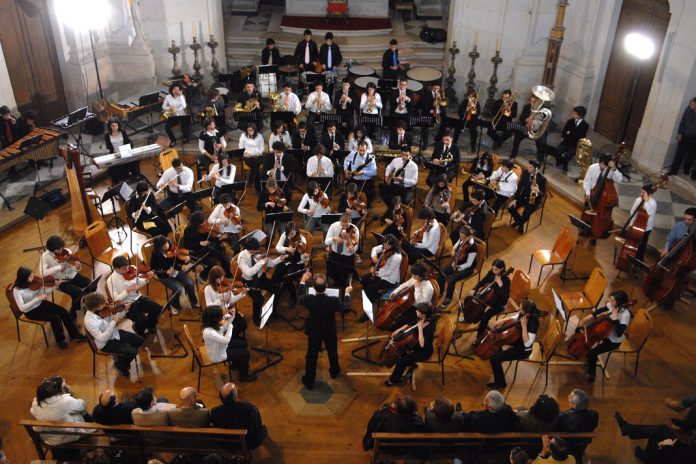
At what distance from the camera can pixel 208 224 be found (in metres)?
8.36

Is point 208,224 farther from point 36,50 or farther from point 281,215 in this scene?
point 36,50

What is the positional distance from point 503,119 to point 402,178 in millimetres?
2998

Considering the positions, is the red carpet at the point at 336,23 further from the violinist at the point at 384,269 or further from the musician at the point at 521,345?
the musician at the point at 521,345

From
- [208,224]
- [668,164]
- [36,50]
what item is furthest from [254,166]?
[668,164]

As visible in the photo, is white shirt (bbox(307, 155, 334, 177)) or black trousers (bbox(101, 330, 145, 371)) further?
white shirt (bbox(307, 155, 334, 177))

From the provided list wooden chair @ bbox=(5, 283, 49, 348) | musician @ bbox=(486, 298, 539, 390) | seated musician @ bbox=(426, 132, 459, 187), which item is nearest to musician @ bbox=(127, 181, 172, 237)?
wooden chair @ bbox=(5, 283, 49, 348)

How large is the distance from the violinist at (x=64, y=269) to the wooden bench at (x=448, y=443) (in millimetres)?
4230

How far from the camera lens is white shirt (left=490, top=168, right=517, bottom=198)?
9.77m

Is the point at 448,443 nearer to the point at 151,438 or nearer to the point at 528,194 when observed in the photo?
the point at 151,438

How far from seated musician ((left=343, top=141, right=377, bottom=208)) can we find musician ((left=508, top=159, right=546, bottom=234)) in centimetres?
219

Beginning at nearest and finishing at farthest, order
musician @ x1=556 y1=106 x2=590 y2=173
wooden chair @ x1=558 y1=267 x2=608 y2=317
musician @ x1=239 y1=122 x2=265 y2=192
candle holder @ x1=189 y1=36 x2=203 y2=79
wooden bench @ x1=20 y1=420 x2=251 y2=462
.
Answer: wooden bench @ x1=20 y1=420 x2=251 y2=462, wooden chair @ x1=558 y1=267 x2=608 y2=317, musician @ x1=239 y1=122 x2=265 y2=192, musician @ x1=556 y1=106 x2=590 y2=173, candle holder @ x1=189 y1=36 x2=203 y2=79

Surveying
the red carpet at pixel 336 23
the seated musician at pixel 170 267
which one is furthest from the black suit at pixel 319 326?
the red carpet at pixel 336 23

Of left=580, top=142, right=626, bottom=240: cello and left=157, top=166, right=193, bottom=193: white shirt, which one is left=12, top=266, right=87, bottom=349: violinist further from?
left=580, top=142, right=626, bottom=240: cello

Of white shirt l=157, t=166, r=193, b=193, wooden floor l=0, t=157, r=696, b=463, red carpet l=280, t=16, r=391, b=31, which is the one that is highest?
red carpet l=280, t=16, r=391, b=31
